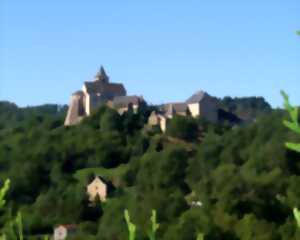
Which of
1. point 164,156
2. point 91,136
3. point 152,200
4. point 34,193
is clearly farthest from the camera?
point 91,136

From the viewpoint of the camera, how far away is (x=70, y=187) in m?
51.8

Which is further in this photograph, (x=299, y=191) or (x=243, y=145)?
(x=243, y=145)

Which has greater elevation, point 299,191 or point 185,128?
point 185,128

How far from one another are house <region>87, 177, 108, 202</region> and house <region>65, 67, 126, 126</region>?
48.1ft

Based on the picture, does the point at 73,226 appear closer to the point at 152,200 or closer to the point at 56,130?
the point at 152,200

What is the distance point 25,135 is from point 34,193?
10.4m

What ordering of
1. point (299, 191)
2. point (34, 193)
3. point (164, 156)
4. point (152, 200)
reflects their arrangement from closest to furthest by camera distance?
point (299, 191), point (152, 200), point (164, 156), point (34, 193)

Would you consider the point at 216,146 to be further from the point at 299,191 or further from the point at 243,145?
the point at 299,191

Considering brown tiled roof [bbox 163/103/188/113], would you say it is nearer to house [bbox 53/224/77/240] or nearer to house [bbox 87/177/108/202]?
house [bbox 87/177/108/202]

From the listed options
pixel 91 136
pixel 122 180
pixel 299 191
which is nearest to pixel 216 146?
pixel 122 180

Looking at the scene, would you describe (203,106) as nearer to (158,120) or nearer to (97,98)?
(158,120)

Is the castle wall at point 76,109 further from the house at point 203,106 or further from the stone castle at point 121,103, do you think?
the house at point 203,106

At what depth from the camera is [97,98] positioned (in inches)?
2667

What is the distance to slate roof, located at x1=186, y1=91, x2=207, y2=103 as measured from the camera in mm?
63531
